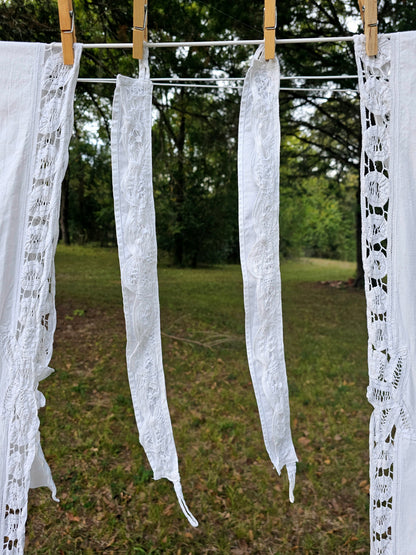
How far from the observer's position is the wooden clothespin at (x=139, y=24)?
1184 millimetres

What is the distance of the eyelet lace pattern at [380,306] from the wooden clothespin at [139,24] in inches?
22.1

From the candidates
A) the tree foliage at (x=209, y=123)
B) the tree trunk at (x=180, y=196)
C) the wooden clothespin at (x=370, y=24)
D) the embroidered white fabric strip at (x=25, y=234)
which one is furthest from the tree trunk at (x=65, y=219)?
the wooden clothespin at (x=370, y=24)

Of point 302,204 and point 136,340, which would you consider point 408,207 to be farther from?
point 302,204

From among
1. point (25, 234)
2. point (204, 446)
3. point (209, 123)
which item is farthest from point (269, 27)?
point (209, 123)

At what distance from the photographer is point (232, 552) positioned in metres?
1.94

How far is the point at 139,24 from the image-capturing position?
3.93 ft

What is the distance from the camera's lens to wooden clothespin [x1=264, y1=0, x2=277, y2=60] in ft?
3.73

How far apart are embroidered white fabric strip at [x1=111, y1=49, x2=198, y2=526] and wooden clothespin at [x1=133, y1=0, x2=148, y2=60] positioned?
52 millimetres

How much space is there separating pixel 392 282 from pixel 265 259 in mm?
334

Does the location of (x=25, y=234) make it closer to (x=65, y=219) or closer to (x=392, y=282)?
(x=392, y=282)

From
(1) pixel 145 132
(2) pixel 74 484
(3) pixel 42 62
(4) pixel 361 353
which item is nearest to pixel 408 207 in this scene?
(1) pixel 145 132

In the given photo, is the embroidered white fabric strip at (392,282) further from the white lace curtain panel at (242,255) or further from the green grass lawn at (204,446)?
the green grass lawn at (204,446)

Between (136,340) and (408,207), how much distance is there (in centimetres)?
81

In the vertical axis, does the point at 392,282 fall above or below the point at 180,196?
below
